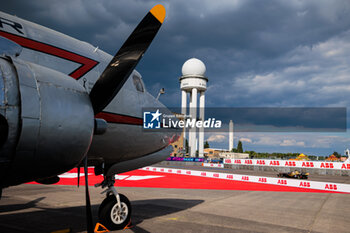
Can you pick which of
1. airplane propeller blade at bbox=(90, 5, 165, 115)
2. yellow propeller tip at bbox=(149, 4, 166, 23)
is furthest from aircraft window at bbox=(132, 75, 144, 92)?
yellow propeller tip at bbox=(149, 4, 166, 23)

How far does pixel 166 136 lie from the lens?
342 inches

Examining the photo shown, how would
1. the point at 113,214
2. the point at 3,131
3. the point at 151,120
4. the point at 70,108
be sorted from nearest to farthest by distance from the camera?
the point at 3,131
the point at 70,108
the point at 113,214
the point at 151,120

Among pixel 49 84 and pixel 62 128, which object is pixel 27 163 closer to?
pixel 62 128

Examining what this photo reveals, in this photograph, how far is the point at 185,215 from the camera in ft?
33.1

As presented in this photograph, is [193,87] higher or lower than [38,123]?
higher

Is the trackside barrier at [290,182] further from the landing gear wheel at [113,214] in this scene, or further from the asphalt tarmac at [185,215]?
the landing gear wheel at [113,214]

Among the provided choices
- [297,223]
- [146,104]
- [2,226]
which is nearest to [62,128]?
[146,104]

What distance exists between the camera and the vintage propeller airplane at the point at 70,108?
12.3 feet

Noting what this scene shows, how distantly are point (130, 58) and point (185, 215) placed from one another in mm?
7079

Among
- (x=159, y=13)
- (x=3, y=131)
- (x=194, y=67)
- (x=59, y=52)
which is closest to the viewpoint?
(x=3, y=131)

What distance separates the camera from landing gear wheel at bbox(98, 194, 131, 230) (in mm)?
7599

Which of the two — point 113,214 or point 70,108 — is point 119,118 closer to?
point 70,108

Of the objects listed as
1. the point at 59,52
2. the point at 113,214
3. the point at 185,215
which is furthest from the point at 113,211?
the point at 59,52

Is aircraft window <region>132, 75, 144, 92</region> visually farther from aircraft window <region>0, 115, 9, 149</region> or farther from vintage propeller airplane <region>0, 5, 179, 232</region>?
aircraft window <region>0, 115, 9, 149</region>
